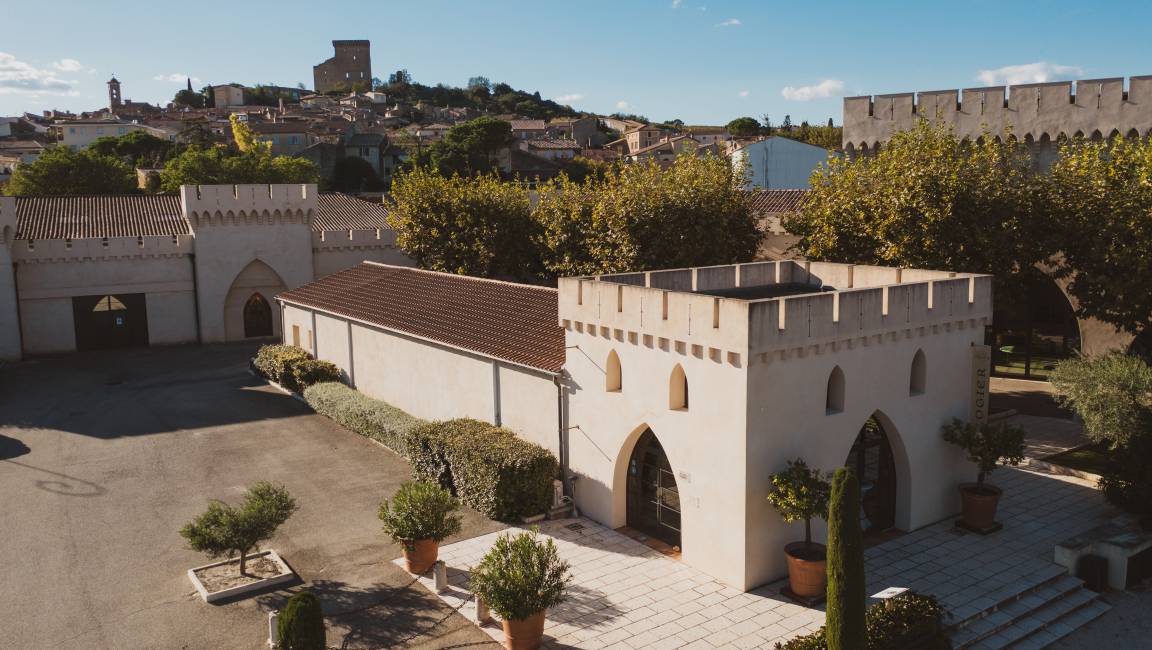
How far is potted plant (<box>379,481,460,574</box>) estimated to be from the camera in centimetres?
1722

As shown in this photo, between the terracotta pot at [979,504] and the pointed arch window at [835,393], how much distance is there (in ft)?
14.8

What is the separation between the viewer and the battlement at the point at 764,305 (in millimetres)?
15781

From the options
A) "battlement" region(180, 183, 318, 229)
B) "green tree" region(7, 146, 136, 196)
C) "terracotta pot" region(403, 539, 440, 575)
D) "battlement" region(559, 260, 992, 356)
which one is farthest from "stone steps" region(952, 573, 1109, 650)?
"green tree" region(7, 146, 136, 196)

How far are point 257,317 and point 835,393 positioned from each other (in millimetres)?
35196

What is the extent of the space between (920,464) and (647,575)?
6.90 metres

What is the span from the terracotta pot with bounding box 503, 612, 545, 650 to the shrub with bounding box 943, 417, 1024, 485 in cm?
1068

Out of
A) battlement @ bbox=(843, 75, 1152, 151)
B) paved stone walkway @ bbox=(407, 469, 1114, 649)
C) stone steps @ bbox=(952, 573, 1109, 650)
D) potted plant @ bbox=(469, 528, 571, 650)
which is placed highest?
battlement @ bbox=(843, 75, 1152, 151)

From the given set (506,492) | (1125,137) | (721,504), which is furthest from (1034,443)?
(506,492)

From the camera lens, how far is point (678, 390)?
17625mm

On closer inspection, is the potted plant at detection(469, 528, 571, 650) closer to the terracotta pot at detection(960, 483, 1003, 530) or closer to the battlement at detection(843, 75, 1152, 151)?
the terracotta pot at detection(960, 483, 1003, 530)

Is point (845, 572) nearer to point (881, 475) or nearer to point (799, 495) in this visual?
point (799, 495)

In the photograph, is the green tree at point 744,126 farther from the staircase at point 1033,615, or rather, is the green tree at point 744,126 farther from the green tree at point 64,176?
the staircase at point 1033,615

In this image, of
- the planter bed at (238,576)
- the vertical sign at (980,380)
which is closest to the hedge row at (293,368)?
the planter bed at (238,576)

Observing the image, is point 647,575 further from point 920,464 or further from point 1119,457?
point 1119,457
